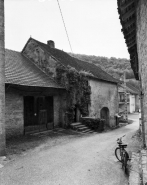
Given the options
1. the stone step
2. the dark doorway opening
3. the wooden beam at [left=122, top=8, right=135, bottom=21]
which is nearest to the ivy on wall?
the stone step

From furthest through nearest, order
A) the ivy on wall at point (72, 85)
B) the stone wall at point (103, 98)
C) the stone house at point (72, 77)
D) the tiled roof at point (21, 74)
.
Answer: the stone wall at point (103, 98)
the stone house at point (72, 77)
the ivy on wall at point (72, 85)
the tiled roof at point (21, 74)

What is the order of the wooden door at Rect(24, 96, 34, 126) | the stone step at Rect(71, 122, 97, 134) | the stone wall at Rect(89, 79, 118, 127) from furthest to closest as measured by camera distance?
the stone wall at Rect(89, 79, 118, 127) → the stone step at Rect(71, 122, 97, 134) → the wooden door at Rect(24, 96, 34, 126)

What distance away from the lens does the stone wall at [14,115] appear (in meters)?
9.87

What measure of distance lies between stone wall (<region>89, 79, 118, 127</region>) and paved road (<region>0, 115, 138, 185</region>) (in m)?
8.80

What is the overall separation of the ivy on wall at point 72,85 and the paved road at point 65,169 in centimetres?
642

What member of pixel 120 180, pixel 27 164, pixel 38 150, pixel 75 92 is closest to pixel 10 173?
pixel 27 164

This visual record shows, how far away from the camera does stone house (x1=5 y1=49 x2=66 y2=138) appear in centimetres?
1005

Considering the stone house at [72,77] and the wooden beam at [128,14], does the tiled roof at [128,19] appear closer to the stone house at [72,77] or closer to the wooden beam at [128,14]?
Answer: the wooden beam at [128,14]

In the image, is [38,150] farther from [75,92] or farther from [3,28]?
[75,92]

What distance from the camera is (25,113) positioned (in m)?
11.1

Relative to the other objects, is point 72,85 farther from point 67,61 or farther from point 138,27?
point 138,27

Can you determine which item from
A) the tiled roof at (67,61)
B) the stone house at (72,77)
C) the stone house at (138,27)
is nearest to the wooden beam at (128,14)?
the stone house at (138,27)

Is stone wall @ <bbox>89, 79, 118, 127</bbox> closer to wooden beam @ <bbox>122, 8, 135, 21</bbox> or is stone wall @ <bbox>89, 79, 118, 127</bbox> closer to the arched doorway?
the arched doorway

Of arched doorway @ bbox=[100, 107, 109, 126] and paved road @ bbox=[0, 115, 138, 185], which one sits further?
arched doorway @ bbox=[100, 107, 109, 126]
